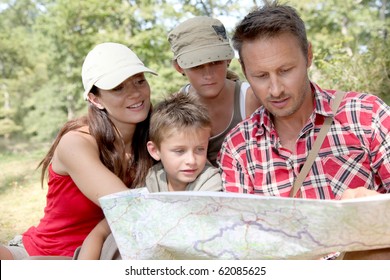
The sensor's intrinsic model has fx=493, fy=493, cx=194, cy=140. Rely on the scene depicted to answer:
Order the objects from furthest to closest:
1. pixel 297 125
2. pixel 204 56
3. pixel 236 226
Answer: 1. pixel 204 56
2. pixel 297 125
3. pixel 236 226

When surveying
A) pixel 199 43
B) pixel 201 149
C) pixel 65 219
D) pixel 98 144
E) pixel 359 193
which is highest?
pixel 199 43

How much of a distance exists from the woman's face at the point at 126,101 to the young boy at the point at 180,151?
0.30 feet

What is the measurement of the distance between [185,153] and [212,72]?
0.67 m

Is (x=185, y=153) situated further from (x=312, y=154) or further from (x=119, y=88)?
(x=312, y=154)

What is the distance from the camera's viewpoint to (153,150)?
2.41 m

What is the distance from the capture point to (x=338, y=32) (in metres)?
15.2

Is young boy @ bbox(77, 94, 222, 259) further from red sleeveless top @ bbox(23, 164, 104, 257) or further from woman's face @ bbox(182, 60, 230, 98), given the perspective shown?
woman's face @ bbox(182, 60, 230, 98)

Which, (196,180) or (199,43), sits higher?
(199,43)

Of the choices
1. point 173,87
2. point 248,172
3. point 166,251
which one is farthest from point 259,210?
point 173,87

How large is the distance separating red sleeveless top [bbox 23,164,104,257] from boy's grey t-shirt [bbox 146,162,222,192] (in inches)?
12.3

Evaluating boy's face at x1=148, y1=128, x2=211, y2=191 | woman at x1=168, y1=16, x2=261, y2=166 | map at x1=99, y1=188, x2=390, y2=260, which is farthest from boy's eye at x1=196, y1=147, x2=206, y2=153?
map at x1=99, y1=188, x2=390, y2=260

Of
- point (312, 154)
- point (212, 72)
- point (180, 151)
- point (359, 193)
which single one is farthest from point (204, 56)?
point (359, 193)

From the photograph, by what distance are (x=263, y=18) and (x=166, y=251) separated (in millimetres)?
1084

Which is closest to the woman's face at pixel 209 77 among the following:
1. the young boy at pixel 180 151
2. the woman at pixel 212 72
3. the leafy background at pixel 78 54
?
the woman at pixel 212 72
